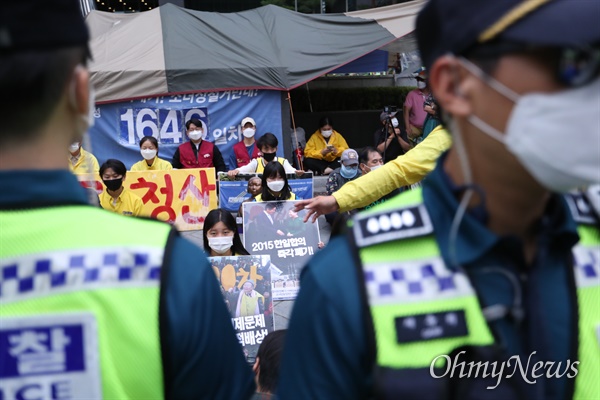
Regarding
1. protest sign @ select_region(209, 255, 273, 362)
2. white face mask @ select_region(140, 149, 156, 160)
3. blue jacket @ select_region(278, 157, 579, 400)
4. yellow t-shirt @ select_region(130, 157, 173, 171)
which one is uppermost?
white face mask @ select_region(140, 149, 156, 160)

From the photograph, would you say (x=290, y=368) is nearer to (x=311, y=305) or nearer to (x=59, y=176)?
(x=311, y=305)

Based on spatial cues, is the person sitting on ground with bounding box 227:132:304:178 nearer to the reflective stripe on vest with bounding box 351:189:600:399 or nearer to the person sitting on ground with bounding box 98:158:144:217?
the person sitting on ground with bounding box 98:158:144:217

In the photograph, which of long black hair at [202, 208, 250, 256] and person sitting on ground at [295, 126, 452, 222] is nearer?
person sitting on ground at [295, 126, 452, 222]

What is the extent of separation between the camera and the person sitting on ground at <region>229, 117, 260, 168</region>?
11.8 metres

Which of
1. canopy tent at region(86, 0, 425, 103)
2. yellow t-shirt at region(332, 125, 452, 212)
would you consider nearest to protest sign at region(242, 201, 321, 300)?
yellow t-shirt at region(332, 125, 452, 212)

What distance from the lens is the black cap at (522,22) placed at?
1396 mm

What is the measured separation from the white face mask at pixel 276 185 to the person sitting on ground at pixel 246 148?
415 centimetres

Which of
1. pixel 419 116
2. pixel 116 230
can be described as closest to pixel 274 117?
pixel 419 116

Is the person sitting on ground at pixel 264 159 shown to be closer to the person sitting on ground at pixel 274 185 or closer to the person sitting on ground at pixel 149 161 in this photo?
the person sitting on ground at pixel 149 161

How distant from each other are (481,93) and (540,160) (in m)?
0.19

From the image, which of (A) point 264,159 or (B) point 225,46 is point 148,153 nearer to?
(A) point 264,159

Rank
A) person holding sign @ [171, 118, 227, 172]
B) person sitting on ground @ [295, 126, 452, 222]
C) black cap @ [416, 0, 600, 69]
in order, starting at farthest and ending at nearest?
person holding sign @ [171, 118, 227, 172] → person sitting on ground @ [295, 126, 452, 222] → black cap @ [416, 0, 600, 69]

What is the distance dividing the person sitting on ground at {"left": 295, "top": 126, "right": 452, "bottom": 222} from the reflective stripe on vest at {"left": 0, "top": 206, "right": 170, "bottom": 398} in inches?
60.4

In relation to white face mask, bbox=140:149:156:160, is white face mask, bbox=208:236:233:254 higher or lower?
lower
